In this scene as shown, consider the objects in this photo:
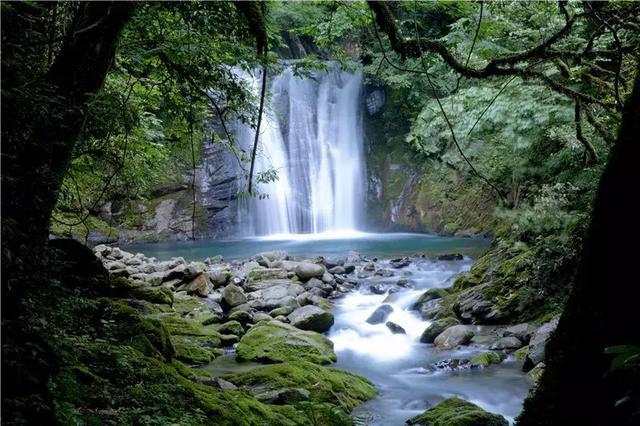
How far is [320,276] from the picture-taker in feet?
42.5

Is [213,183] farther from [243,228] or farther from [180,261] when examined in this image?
[180,261]

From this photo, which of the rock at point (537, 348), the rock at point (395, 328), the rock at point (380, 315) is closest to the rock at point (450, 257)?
the rock at point (380, 315)

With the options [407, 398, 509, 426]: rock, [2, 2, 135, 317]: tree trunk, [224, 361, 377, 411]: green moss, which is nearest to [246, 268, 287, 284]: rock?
[224, 361, 377, 411]: green moss

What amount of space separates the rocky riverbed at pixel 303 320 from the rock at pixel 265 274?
0.08 feet

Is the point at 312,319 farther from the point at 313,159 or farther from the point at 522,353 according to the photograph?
the point at 313,159

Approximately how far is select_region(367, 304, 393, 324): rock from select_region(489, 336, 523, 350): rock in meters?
2.63

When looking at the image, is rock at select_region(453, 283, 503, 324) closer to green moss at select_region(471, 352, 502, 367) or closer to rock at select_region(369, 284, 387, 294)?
green moss at select_region(471, 352, 502, 367)

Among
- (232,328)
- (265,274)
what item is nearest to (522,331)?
(232,328)

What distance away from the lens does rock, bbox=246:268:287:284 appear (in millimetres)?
12422

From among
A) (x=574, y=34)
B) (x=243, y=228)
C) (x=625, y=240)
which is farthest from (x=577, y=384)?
(x=243, y=228)

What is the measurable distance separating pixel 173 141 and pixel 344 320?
4858mm

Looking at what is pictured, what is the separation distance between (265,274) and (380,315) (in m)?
3.62

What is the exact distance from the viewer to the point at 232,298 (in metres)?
10.1

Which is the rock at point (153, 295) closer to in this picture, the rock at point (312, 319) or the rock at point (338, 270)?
the rock at point (312, 319)
